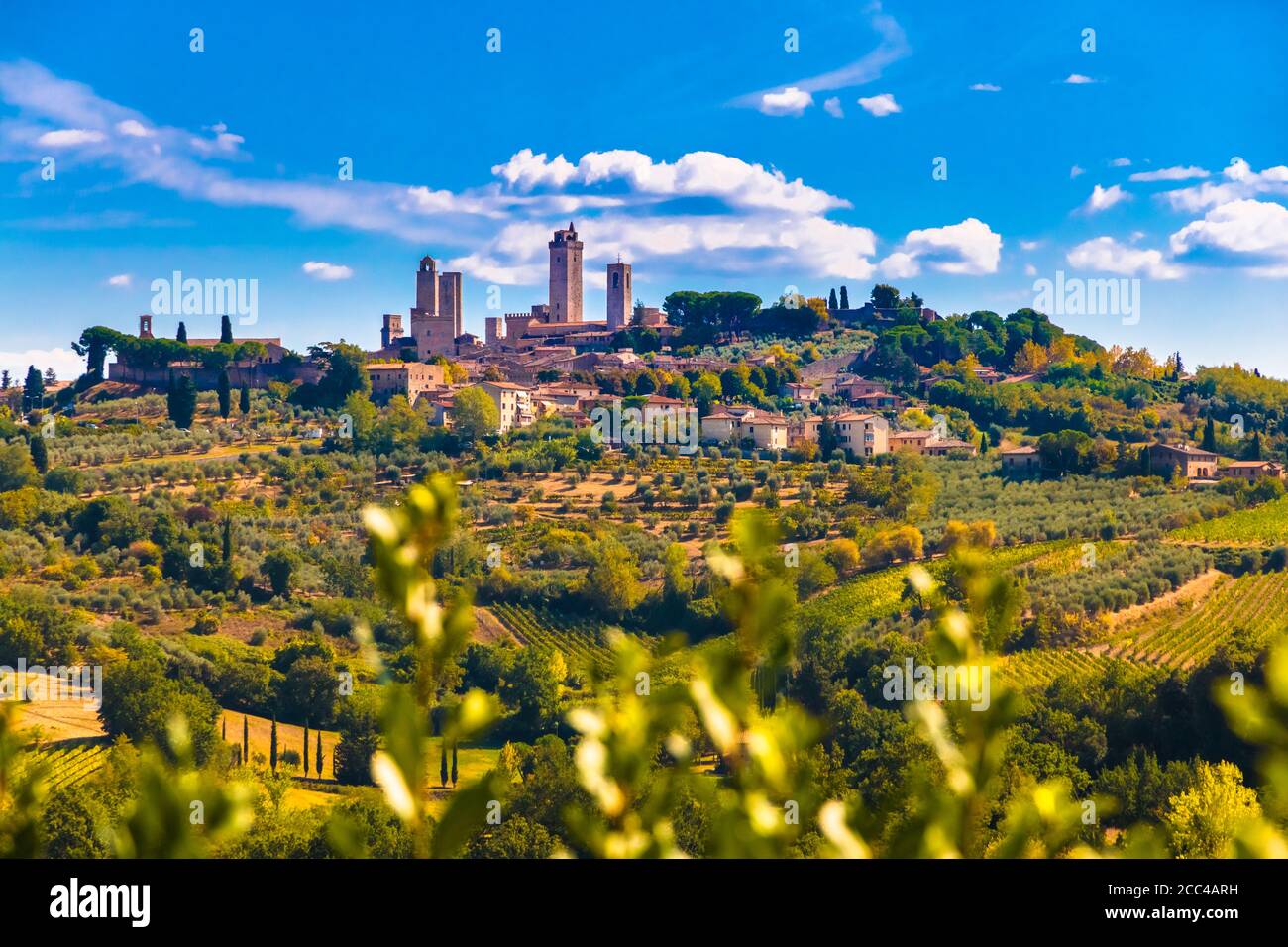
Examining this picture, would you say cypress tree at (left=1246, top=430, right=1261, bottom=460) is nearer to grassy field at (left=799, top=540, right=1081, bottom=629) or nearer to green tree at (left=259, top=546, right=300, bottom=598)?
grassy field at (left=799, top=540, right=1081, bottom=629)

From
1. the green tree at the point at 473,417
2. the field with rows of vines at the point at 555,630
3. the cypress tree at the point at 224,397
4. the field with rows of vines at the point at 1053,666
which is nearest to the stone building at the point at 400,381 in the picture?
the green tree at the point at 473,417

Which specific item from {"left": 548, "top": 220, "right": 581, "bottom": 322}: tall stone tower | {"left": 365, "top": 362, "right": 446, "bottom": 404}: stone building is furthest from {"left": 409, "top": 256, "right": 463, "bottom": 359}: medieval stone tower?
{"left": 365, "top": 362, "right": 446, "bottom": 404}: stone building

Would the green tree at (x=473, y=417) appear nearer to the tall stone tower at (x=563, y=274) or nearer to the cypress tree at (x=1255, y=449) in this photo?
the cypress tree at (x=1255, y=449)

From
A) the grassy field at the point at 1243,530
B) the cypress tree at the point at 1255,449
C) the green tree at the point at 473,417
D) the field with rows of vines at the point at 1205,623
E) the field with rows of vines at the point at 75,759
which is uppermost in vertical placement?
the green tree at the point at 473,417

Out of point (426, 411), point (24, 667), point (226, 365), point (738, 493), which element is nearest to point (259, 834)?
point (24, 667)

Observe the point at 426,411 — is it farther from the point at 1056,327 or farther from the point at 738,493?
the point at 1056,327

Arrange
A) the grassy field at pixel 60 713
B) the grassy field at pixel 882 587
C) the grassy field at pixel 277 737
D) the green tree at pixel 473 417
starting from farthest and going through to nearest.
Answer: the green tree at pixel 473 417 < the grassy field at pixel 882 587 < the grassy field at pixel 277 737 < the grassy field at pixel 60 713
